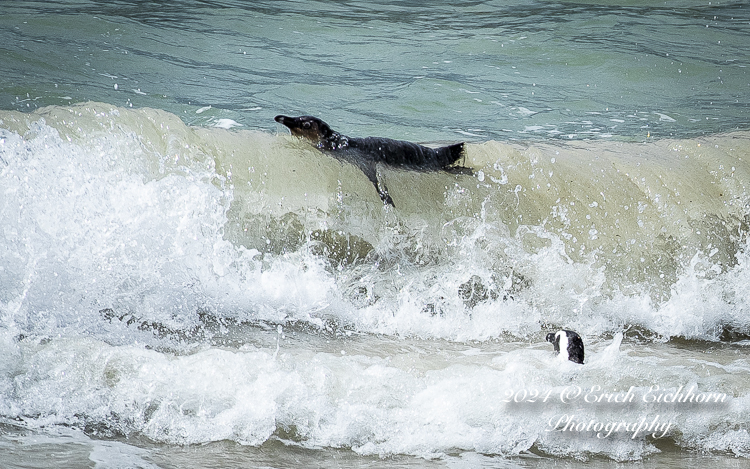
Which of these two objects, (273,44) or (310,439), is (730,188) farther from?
(273,44)

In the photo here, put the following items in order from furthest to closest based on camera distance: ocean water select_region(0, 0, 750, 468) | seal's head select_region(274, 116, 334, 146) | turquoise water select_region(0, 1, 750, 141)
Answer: turquoise water select_region(0, 1, 750, 141)
seal's head select_region(274, 116, 334, 146)
ocean water select_region(0, 0, 750, 468)

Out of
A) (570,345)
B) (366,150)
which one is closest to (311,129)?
(366,150)

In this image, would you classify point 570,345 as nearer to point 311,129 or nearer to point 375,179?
point 375,179

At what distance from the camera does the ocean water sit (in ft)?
8.83

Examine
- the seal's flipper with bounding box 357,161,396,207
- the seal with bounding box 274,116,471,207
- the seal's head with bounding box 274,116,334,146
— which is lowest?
the seal's flipper with bounding box 357,161,396,207

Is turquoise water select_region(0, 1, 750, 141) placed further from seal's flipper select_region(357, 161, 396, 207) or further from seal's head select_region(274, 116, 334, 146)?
seal's flipper select_region(357, 161, 396, 207)

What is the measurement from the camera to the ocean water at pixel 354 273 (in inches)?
106

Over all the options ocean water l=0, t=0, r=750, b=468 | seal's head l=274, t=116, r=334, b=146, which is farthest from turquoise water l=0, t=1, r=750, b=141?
seal's head l=274, t=116, r=334, b=146

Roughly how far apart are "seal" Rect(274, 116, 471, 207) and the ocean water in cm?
8

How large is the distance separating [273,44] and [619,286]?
643cm

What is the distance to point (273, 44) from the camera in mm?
9633

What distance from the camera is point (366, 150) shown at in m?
4.93

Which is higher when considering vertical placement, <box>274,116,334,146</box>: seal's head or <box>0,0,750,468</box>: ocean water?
<box>274,116,334,146</box>: seal's head

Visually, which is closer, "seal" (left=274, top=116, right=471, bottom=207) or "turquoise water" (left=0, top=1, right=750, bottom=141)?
"seal" (left=274, top=116, right=471, bottom=207)
